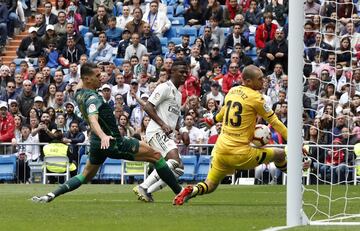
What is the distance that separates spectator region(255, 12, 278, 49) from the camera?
31.5 m

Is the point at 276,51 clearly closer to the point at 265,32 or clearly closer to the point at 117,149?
the point at 265,32

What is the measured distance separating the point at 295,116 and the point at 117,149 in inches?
152

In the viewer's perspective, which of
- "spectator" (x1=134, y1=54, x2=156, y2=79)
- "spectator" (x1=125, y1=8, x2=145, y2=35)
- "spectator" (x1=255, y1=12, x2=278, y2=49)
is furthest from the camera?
"spectator" (x1=125, y1=8, x2=145, y2=35)

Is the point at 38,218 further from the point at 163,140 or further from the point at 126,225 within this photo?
the point at 163,140

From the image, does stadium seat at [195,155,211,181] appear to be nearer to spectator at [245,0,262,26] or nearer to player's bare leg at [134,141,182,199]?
spectator at [245,0,262,26]

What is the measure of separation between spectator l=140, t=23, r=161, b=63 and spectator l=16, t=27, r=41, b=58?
341 cm

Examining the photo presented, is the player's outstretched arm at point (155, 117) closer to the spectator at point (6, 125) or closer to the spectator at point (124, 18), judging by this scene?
the spectator at point (6, 125)

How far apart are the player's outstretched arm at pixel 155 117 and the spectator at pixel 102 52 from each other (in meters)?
14.7

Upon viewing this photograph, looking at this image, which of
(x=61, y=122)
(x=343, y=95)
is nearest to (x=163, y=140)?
(x=343, y=95)

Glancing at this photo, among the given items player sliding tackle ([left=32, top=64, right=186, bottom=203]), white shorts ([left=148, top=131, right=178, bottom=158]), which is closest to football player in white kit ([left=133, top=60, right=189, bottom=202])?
white shorts ([left=148, top=131, right=178, bottom=158])

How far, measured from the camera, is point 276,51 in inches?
1211

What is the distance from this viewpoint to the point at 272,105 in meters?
28.4

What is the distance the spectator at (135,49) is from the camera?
32.5m

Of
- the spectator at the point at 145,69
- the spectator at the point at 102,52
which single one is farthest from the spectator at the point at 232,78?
the spectator at the point at 102,52
